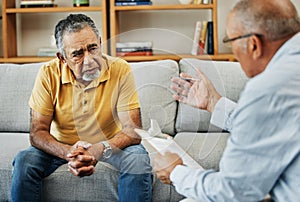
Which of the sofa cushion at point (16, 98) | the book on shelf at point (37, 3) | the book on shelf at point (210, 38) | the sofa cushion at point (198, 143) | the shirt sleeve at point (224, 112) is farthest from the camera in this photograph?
the book on shelf at point (37, 3)

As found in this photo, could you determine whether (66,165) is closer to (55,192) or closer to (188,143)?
(55,192)

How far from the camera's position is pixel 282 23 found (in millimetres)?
1358

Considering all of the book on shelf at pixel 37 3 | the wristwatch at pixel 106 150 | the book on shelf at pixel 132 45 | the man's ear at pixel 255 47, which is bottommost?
the wristwatch at pixel 106 150

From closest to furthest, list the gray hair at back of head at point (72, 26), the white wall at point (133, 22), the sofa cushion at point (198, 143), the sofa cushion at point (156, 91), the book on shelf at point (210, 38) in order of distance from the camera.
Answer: the sofa cushion at point (198, 143)
the sofa cushion at point (156, 91)
the gray hair at back of head at point (72, 26)
the book on shelf at point (210, 38)
the white wall at point (133, 22)

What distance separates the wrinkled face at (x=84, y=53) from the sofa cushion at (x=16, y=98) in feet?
2.57

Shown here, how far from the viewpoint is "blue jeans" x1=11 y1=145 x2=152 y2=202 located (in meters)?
2.42

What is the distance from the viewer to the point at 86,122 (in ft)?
7.93

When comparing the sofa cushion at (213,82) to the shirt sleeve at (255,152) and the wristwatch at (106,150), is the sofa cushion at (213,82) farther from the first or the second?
the shirt sleeve at (255,152)

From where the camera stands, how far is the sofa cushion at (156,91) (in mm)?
2357

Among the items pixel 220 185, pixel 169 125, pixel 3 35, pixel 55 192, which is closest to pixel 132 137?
pixel 169 125

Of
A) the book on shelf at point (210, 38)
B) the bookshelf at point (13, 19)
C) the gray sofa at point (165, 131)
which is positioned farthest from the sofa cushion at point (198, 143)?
the bookshelf at point (13, 19)

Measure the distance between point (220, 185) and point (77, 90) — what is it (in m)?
1.21

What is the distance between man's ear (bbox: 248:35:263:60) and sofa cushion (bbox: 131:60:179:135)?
0.90m

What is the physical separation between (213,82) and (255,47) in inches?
28.4
